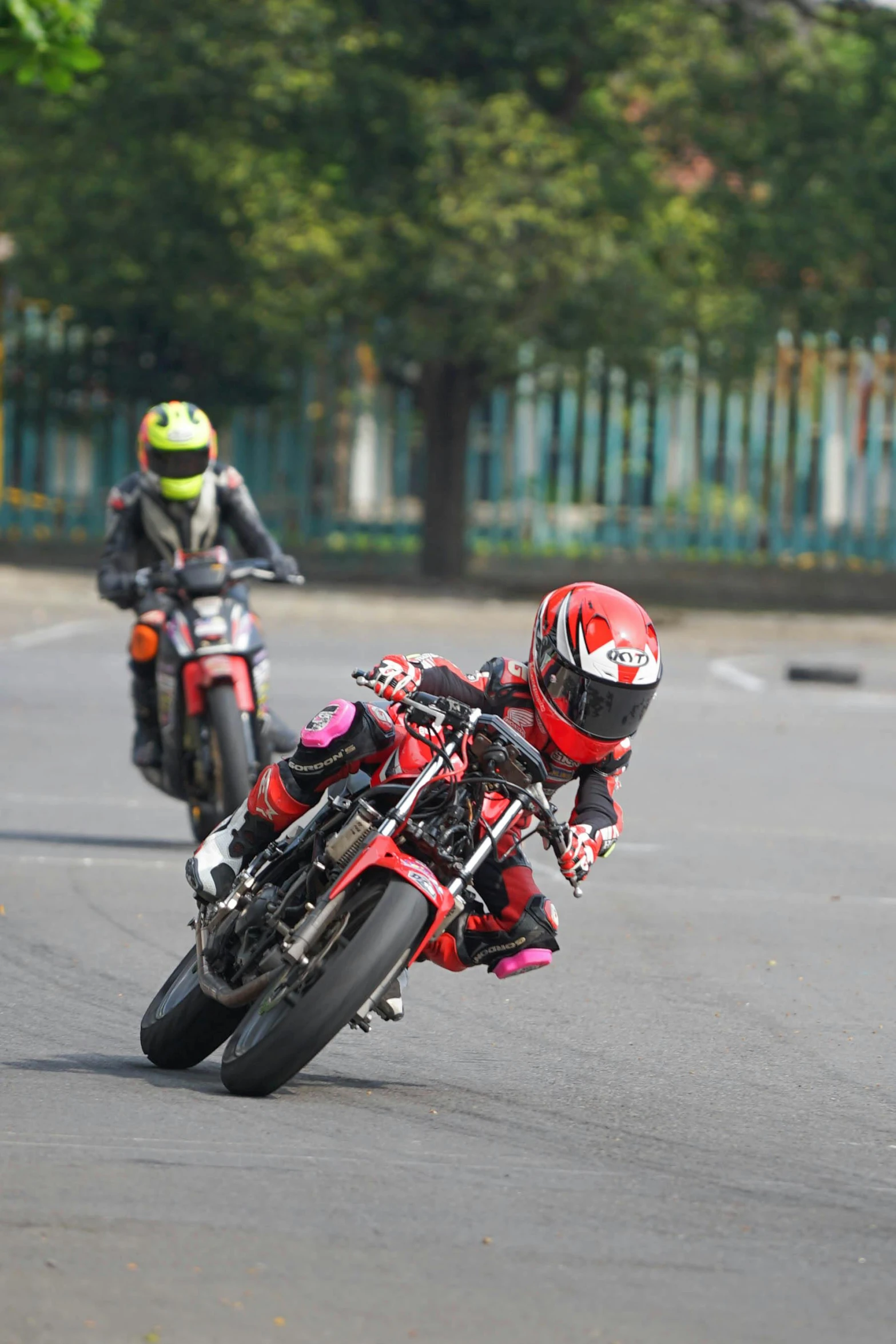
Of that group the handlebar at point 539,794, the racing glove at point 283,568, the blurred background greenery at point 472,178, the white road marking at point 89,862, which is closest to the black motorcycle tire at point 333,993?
the handlebar at point 539,794

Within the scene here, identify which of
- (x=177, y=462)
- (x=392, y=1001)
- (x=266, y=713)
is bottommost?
(x=392, y=1001)

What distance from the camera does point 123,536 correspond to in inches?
396

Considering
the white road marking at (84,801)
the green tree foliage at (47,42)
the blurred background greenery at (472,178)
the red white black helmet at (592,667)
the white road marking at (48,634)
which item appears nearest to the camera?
the red white black helmet at (592,667)

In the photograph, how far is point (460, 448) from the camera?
25203 millimetres

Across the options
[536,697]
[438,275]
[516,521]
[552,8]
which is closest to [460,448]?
[516,521]

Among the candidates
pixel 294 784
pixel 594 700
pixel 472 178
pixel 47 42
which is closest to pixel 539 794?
pixel 594 700

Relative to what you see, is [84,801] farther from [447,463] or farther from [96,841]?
[447,463]

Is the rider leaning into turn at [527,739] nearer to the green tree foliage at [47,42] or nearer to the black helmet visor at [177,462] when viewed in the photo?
the black helmet visor at [177,462]

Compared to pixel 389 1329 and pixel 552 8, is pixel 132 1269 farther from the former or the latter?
pixel 552 8

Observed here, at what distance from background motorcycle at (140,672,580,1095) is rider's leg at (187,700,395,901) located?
6 centimetres

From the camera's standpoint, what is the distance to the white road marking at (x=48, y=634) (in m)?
18.4

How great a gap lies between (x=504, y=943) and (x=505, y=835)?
0.28 meters

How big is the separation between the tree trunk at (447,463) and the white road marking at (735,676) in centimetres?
640

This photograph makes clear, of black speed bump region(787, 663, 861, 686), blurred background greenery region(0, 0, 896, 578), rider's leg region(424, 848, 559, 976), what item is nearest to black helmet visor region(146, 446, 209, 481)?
rider's leg region(424, 848, 559, 976)
